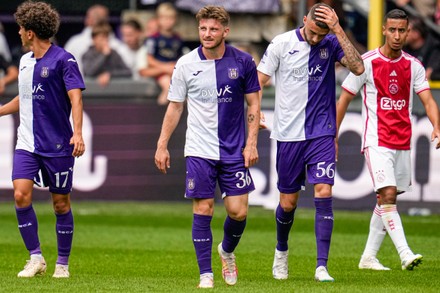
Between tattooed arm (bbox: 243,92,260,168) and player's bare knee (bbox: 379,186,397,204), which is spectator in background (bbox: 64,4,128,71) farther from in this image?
tattooed arm (bbox: 243,92,260,168)

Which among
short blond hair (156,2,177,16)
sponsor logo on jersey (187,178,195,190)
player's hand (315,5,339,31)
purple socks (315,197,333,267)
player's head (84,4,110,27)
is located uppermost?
player's hand (315,5,339,31)

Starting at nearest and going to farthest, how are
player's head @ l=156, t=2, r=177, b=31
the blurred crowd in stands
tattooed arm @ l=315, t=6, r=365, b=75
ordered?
tattooed arm @ l=315, t=6, r=365, b=75 → the blurred crowd in stands → player's head @ l=156, t=2, r=177, b=31

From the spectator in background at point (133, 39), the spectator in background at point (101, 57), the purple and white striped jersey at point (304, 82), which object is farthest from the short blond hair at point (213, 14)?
the spectator in background at point (133, 39)

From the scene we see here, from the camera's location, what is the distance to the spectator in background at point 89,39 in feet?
66.7

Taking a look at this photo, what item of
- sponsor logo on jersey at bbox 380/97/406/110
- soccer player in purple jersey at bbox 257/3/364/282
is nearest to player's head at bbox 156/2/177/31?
sponsor logo on jersey at bbox 380/97/406/110

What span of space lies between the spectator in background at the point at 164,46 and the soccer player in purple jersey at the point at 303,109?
8.26 m

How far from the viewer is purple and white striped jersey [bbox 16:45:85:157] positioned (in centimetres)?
1088

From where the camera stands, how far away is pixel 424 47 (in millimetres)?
18094

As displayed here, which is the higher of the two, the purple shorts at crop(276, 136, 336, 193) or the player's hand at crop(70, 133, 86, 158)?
the player's hand at crop(70, 133, 86, 158)

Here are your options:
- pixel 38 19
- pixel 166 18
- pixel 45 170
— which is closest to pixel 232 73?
pixel 38 19

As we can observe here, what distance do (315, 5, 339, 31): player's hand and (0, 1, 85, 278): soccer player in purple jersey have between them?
2093 mm

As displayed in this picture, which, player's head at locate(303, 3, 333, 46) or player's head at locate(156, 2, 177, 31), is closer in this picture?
player's head at locate(303, 3, 333, 46)

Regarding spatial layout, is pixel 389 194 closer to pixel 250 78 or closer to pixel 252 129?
pixel 252 129

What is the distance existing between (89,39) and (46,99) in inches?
388
